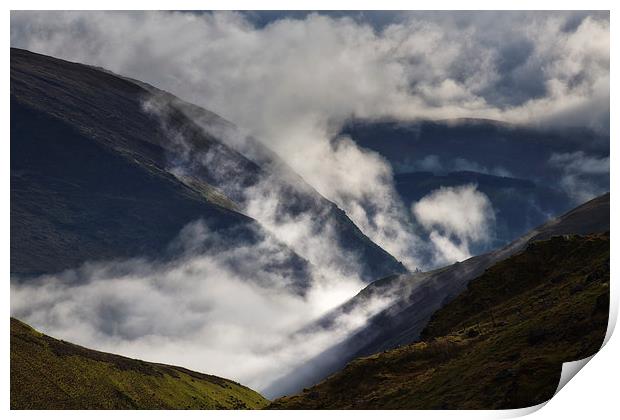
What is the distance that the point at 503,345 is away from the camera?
74.5 m

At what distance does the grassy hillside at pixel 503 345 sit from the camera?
213 ft

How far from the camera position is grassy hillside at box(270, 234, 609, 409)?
2554 inches

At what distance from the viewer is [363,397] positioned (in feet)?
253

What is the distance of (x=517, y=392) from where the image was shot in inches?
2472

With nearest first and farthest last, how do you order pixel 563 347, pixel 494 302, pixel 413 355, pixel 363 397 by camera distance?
pixel 563 347, pixel 363 397, pixel 413 355, pixel 494 302
